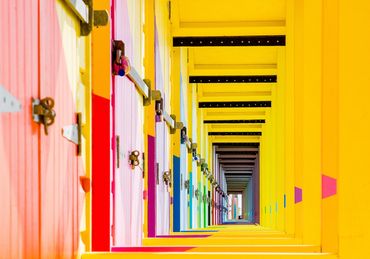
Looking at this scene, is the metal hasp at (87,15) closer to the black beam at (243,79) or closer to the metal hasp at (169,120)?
the metal hasp at (169,120)

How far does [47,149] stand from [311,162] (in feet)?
7.15

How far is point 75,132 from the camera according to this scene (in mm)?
2699

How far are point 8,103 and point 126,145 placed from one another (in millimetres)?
2086

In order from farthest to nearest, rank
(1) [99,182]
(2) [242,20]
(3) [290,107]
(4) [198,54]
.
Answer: (4) [198,54], (2) [242,20], (3) [290,107], (1) [99,182]

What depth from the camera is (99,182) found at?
132 inches

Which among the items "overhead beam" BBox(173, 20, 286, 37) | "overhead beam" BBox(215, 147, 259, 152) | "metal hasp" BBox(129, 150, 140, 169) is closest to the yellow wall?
"metal hasp" BBox(129, 150, 140, 169)

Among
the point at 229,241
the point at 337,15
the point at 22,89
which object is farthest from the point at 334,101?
the point at 22,89

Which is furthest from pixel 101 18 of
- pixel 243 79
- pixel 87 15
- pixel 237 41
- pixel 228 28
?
pixel 243 79

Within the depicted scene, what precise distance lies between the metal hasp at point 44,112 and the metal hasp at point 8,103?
0.46ft

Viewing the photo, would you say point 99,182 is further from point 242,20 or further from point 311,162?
point 242,20

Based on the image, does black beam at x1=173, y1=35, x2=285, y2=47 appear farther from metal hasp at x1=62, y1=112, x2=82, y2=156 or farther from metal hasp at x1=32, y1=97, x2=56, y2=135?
metal hasp at x1=32, y1=97, x2=56, y2=135

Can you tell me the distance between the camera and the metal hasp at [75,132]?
101 inches

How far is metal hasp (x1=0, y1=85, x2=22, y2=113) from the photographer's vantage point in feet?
6.22

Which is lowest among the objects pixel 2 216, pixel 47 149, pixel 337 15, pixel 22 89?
pixel 2 216
